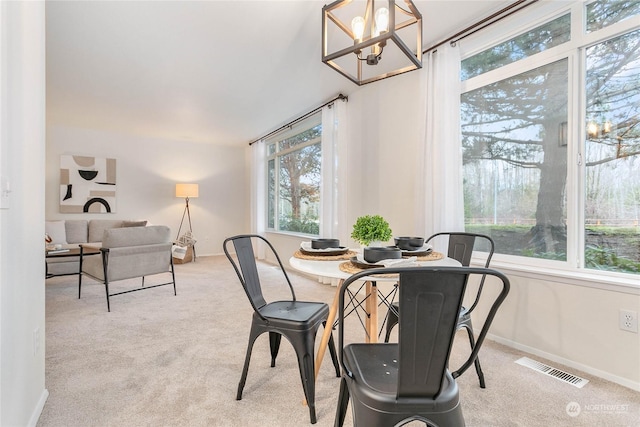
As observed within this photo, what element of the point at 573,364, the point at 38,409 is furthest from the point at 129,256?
the point at 573,364

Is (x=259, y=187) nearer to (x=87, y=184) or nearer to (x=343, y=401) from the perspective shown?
(x=87, y=184)

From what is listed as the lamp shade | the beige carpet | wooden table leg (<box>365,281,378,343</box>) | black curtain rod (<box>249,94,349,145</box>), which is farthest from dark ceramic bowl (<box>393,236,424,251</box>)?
the lamp shade

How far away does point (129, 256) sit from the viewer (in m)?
3.38

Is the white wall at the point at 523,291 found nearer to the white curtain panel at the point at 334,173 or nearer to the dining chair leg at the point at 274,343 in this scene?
Answer: the white curtain panel at the point at 334,173

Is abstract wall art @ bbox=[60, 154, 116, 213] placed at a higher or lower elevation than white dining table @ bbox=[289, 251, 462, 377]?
higher

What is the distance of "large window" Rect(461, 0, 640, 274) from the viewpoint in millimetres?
1870

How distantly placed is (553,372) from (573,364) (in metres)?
0.17

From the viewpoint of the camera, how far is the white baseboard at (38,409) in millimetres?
1403

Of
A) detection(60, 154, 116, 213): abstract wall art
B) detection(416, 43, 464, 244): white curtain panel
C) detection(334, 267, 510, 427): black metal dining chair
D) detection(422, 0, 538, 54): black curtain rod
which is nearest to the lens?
detection(334, 267, 510, 427): black metal dining chair

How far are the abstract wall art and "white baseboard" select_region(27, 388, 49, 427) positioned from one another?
16.3 feet

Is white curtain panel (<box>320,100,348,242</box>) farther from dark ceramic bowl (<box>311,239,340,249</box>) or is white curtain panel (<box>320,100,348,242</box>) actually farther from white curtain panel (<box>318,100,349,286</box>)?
dark ceramic bowl (<box>311,239,340,249</box>)

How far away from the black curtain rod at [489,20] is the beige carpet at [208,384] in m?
2.41

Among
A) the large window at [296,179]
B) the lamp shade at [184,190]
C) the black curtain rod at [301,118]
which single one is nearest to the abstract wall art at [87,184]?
the lamp shade at [184,190]

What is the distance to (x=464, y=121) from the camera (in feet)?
9.01
